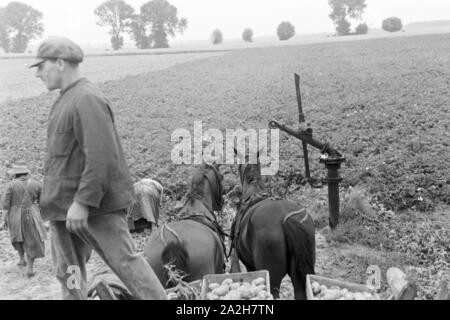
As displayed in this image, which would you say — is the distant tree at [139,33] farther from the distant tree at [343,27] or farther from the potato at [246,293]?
the potato at [246,293]

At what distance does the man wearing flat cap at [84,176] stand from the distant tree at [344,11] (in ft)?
178

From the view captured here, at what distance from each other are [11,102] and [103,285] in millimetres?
23054

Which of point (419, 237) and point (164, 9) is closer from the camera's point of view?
point (419, 237)

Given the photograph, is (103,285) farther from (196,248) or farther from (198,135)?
(198,135)

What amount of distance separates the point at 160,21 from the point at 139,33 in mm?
2653

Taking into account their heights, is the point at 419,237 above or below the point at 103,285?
below

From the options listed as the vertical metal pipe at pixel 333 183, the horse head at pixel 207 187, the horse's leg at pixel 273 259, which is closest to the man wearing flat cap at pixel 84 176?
the horse's leg at pixel 273 259

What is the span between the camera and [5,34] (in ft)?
172

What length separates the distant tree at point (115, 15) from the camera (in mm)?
46156

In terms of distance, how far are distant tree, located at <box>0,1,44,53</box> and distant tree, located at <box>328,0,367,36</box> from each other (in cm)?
3283

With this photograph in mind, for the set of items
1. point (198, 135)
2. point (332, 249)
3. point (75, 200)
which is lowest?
point (332, 249)

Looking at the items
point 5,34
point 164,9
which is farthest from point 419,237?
point 5,34
